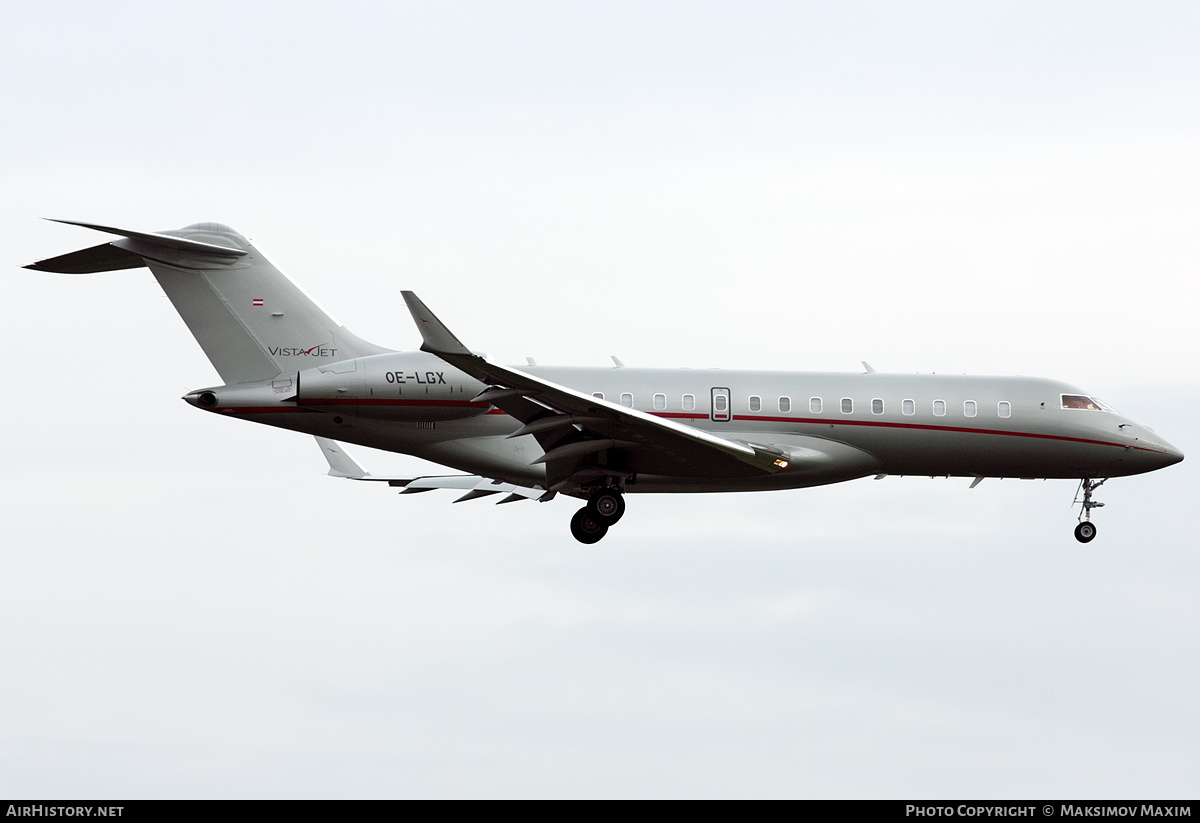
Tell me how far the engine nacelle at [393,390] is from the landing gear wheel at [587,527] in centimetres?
272

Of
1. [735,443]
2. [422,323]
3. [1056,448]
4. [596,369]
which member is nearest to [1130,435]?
[1056,448]

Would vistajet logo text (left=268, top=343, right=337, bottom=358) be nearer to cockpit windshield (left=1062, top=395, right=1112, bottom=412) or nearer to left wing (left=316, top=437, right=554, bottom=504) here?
left wing (left=316, top=437, right=554, bottom=504)

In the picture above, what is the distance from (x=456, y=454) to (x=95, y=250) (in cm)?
773

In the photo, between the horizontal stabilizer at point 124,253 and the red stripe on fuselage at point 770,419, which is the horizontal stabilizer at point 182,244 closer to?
the horizontal stabilizer at point 124,253

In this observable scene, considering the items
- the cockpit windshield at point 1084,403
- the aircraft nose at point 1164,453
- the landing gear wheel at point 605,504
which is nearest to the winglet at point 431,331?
the landing gear wheel at point 605,504

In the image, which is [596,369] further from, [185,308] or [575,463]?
[185,308]

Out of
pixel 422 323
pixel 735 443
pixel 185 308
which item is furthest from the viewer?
pixel 185 308

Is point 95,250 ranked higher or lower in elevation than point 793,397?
higher

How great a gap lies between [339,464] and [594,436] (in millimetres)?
6698

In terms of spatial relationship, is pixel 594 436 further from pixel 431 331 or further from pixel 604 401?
pixel 431 331

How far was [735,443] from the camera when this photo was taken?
2366cm

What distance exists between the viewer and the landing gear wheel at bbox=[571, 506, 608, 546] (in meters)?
25.0

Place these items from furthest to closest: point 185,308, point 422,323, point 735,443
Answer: point 185,308 < point 735,443 < point 422,323

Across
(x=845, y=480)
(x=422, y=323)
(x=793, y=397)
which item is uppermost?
(x=422, y=323)
